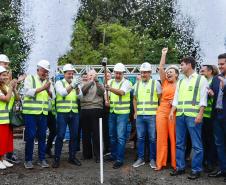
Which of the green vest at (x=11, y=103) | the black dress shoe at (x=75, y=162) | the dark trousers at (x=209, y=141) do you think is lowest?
the black dress shoe at (x=75, y=162)

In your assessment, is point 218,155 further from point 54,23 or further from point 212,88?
point 54,23

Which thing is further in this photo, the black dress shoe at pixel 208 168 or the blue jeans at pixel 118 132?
the blue jeans at pixel 118 132

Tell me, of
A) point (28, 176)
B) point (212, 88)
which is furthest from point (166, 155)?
point (28, 176)

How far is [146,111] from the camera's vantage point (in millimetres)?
9352

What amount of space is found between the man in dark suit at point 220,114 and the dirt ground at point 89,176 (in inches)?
13.7

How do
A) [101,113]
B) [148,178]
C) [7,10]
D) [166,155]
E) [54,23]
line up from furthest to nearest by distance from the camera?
[7,10] → [54,23] → [101,113] → [166,155] → [148,178]

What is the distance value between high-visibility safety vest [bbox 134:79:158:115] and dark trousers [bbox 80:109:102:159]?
1.10 meters

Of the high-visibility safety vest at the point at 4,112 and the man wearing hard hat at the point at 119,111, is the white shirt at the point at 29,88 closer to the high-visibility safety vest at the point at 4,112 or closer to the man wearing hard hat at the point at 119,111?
the high-visibility safety vest at the point at 4,112

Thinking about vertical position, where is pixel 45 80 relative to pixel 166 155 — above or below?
above

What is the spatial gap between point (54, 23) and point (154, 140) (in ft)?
45.8

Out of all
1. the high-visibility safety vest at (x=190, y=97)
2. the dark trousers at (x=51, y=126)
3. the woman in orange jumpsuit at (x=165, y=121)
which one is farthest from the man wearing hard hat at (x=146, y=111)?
the dark trousers at (x=51, y=126)

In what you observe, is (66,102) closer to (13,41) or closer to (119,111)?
(119,111)

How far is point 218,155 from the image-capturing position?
8688mm

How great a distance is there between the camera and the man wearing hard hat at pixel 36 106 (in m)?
9.21
